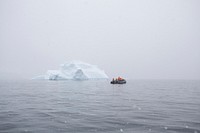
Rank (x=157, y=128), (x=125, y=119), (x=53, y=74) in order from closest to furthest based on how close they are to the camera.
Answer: (x=157, y=128), (x=125, y=119), (x=53, y=74)

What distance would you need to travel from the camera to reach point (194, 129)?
11578 millimetres

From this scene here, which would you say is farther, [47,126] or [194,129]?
[47,126]

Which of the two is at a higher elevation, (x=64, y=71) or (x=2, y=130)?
(x=64, y=71)

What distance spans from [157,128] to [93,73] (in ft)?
395

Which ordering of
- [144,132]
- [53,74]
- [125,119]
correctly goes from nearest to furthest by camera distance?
[144,132], [125,119], [53,74]

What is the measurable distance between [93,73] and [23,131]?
396 feet

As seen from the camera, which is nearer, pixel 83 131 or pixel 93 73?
pixel 83 131

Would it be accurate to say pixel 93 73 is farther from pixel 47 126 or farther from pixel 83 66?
pixel 47 126

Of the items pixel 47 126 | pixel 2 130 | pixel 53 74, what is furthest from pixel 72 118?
pixel 53 74

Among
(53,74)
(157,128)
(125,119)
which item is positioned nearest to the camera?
(157,128)

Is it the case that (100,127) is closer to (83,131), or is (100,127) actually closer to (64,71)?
(83,131)

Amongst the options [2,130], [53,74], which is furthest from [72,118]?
[53,74]

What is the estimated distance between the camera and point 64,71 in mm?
126312

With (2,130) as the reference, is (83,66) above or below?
above
